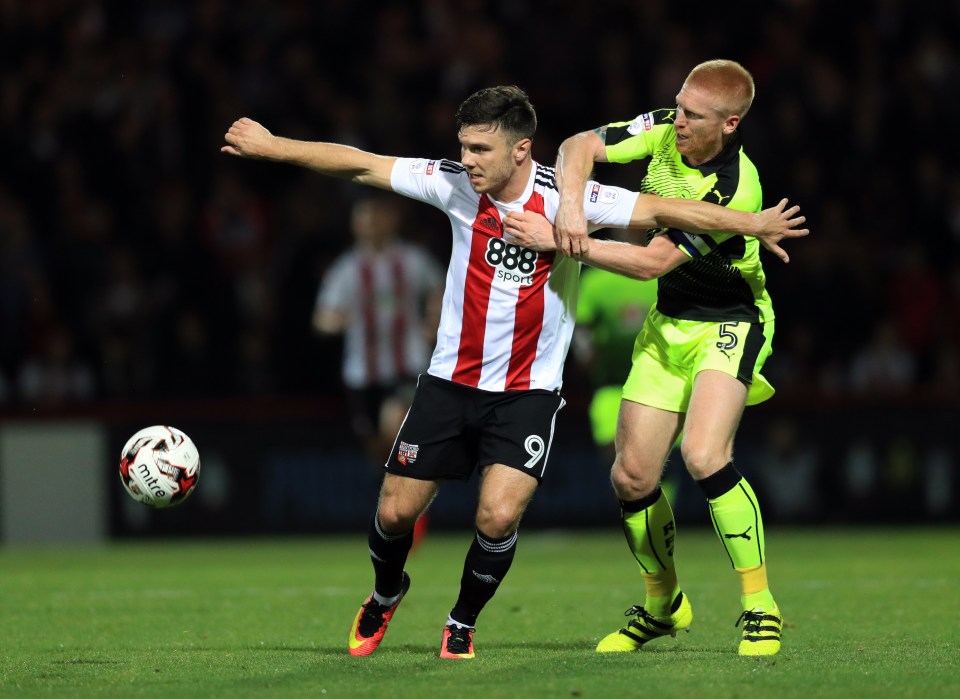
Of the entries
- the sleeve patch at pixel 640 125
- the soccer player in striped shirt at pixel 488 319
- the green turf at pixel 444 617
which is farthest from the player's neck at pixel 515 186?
the green turf at pixel 444 617

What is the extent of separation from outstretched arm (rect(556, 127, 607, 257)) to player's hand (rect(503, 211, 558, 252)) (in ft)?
0.14

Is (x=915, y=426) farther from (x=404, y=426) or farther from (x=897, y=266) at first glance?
(x=404, y=426)

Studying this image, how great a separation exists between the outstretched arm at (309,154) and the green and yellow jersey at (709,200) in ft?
3.14

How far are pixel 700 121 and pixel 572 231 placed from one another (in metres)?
0.70

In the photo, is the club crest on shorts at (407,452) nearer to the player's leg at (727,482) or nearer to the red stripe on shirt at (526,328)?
the red stripe on shirt at (526,328)

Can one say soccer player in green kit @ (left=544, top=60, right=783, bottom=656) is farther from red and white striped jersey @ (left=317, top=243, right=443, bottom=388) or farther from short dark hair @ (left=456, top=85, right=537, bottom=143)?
red and white striped jersey @ (left=317, top=243, right=443, bottom=388)

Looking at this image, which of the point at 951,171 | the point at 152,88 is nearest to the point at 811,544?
the point at 951,171

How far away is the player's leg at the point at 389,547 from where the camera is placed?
6.08m

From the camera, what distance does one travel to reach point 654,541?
640cm

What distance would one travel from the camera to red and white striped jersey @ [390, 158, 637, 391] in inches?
238

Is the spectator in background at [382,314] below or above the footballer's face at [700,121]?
below

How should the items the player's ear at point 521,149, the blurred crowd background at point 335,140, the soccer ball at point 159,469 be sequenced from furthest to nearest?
1. the blurred crowd background at point 335,140
2. the soccer ball at point 159,469
3. the player's ear at point 521,149

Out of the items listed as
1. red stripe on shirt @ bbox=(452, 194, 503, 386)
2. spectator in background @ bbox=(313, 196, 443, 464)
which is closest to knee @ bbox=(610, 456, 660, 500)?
red stripe on shirt @ bbox=(452, 194, 503, 386)

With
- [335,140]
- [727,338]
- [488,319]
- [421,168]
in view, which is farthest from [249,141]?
[335,140]
